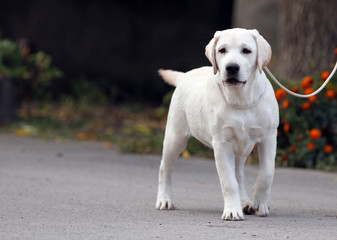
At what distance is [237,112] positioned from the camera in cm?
557

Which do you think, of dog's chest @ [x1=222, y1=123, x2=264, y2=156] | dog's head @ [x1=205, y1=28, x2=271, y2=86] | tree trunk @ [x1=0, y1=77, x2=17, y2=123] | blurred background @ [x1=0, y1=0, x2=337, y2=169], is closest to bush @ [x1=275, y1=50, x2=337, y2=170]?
blurred background @ [x1=0, y1=0, x2=337, y2=169]

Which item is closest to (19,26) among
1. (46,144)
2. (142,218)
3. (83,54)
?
(83,54)

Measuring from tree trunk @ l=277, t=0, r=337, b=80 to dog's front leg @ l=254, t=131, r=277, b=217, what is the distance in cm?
367

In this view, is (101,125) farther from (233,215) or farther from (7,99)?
(233,215)

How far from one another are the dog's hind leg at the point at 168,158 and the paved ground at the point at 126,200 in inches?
4.7

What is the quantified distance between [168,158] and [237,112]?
93 centimetres

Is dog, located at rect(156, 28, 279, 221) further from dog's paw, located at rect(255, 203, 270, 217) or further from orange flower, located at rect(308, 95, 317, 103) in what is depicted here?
orange flower, located at rect(308, 95, 317, 103)

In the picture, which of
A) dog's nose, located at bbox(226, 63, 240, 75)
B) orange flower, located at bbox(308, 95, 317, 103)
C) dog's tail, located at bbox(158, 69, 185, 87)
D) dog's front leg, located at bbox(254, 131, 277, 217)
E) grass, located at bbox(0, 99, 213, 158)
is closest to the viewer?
dog's nose, located at bbox(226, 63, 240, 75)

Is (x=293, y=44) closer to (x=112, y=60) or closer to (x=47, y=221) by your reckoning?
(x=47, y=221)

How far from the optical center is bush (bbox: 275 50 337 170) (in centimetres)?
852

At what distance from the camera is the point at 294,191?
735 cm

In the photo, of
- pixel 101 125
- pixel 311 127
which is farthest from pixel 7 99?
pixel 311 127

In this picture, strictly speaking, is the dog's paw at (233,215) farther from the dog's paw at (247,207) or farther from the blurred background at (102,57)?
the blurred background at (102,57)

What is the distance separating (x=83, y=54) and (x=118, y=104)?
1.31m
